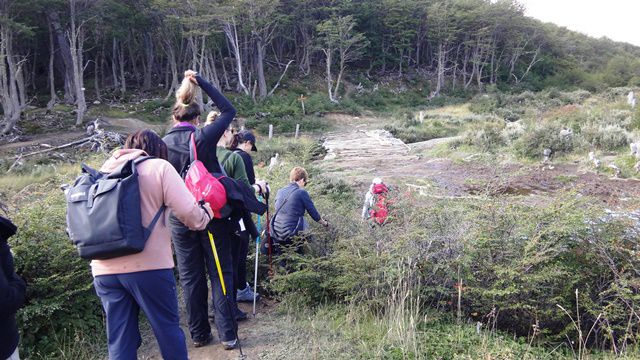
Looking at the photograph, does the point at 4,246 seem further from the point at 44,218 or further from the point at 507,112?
the point at 507,112

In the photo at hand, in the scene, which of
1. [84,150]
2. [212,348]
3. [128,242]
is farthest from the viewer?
[84,150]

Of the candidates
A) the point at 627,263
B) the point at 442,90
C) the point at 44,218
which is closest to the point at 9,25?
the point at 44,218

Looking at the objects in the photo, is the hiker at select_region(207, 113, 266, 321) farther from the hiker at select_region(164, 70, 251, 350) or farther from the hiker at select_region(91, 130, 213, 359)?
the hiker at select_region(91, 130, 213, 359)

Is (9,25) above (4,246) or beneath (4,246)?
above

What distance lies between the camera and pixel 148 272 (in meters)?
2.62

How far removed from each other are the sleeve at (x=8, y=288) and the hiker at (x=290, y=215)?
2668 millimetres

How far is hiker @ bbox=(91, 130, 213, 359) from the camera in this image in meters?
2.61

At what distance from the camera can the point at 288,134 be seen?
27.1 meters

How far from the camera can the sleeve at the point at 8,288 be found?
2.41m

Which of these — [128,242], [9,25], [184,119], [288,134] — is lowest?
[288,134]

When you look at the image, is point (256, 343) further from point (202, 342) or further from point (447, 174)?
point (447, 174)

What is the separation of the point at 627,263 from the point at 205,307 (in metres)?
3.53

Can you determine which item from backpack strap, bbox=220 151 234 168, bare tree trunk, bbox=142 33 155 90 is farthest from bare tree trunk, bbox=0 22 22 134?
backpack strap, bbox=220 151 234 168

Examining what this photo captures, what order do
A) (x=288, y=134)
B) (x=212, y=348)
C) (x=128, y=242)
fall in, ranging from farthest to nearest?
(x=288, y=134) → (x=212, y=348) → (x=128, y=242)
